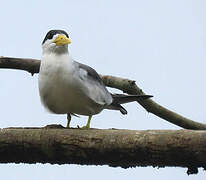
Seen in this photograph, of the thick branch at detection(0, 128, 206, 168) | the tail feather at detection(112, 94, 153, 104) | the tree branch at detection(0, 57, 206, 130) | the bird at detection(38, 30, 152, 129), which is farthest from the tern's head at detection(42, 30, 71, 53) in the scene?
the thick branch at detection(0, 128, 206, 168)

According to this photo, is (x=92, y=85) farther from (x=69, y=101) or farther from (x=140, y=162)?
(x=140, y=162)

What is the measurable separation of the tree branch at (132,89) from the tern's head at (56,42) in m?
0.32

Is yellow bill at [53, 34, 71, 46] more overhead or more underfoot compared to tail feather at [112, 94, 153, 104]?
more overhead

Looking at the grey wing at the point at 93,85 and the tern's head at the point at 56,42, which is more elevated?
the tern's head at the point at 56,42

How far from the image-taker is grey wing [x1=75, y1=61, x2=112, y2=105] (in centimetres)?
448

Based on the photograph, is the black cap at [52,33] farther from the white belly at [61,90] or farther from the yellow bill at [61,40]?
the white belly at [61,90]

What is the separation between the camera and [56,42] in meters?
4.56

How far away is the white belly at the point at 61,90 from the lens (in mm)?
4357

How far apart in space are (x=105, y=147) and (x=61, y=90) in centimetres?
98

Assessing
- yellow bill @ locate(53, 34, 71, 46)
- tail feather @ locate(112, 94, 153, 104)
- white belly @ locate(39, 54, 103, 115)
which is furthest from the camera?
tail feather @ locate(112, 94, 153, 104)

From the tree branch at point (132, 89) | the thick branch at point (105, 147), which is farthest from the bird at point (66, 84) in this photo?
the thick branch at point (105, 147)

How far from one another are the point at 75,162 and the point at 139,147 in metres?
0.53

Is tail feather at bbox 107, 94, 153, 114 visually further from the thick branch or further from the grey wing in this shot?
the thick branch

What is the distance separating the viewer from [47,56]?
15.1 feet
